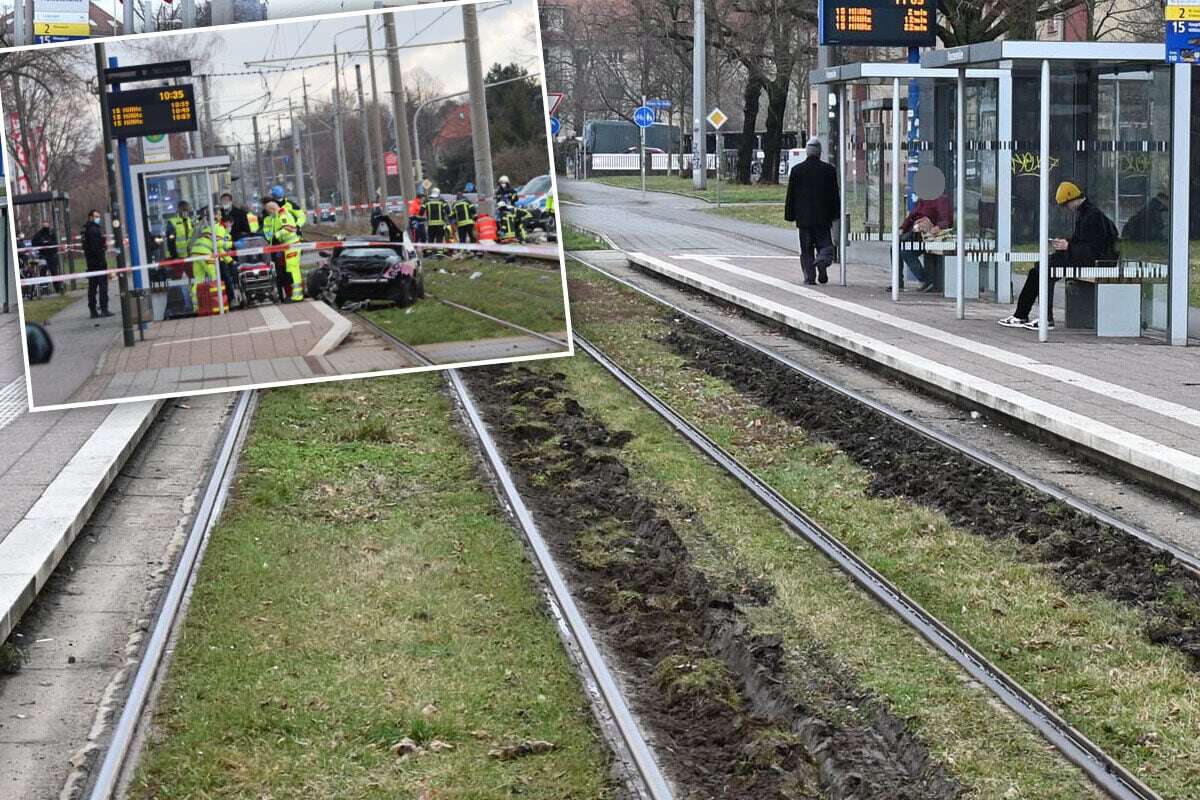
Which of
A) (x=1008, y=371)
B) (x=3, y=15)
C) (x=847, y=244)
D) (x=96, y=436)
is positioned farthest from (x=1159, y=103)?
(x=3, y=15)

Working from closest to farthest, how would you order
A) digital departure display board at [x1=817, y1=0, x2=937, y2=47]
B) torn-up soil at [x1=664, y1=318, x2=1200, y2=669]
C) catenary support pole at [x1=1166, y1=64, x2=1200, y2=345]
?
torn-up soil at [x1=664, y1=318, x2=1200, y2=669], catenary support pole at [x1=1166, y1=64, x2=1200, y2=345], digital departure display board at [x1=817, y1=0, x2=937, y2=47]

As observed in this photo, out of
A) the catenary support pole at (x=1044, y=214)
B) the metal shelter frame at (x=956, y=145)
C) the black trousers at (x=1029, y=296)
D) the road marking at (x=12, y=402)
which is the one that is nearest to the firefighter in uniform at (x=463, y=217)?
the road marking at (x=12, y=402)

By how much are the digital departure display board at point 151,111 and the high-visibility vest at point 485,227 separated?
1.50 m

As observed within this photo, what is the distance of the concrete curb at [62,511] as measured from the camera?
26.8 feet

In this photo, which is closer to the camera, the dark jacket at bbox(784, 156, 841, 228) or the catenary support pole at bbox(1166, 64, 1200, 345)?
the catenary support pole at bbox(1166, 64, 1200, 345)

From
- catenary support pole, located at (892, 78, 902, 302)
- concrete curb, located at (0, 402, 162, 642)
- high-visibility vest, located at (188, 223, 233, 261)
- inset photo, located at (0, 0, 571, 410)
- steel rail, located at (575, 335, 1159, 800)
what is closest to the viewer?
steel rail, located at (575, 335, 1159, 800)

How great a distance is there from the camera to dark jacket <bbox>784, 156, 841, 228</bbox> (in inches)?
897

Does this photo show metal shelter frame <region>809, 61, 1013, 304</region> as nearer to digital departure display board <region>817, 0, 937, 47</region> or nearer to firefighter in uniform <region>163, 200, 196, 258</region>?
digital departure display board <region>817, 0, 937, 47</region>

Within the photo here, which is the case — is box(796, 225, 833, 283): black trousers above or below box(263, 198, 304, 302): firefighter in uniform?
below

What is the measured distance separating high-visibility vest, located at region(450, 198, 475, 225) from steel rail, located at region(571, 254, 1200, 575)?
13.0 ft

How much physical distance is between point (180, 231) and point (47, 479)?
560 centimetres

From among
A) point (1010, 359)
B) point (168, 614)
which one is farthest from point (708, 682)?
point (1010, 359)

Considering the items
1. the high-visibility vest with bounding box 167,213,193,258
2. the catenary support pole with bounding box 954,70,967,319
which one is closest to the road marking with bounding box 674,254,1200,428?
the catenary support pole with bounding box 954,70,967,319

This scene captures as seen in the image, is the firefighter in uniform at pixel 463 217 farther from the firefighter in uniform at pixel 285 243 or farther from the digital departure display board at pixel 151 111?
the digital departure display board at pixel 151 111
